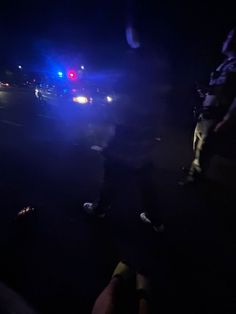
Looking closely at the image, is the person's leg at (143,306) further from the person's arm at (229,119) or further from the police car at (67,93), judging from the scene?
the police car at (67,93)

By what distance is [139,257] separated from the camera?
3092 millimetres

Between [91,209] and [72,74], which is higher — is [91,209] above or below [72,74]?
below

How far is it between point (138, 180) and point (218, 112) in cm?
201

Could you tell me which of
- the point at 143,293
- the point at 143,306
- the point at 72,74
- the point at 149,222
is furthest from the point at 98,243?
the point at 72,74

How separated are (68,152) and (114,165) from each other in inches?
141

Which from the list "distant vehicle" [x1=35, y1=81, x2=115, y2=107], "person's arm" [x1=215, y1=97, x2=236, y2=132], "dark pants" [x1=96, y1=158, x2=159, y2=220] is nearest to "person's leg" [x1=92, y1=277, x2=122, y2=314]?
"dark pants" [x1=96, y1=158, x2=159, y2=220]

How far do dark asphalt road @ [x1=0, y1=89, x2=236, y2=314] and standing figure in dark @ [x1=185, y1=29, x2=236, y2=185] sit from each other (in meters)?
0.62

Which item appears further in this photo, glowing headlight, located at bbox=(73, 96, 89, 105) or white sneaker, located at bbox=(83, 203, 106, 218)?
glowing headlight, located at bbox=(73, 96, 89, 105)

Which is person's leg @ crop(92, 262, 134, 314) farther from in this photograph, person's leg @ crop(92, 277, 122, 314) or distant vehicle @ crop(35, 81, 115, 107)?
distant vehicle @ crop(35, 81, 115, 107)

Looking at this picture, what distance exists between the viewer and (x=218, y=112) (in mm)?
4508

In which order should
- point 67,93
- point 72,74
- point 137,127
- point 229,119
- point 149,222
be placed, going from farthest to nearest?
1. point 72,74
2. point 67,93
3. point 229,119
4. point 149,222
5. point 137,127

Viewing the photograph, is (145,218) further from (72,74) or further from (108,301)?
(72,74)

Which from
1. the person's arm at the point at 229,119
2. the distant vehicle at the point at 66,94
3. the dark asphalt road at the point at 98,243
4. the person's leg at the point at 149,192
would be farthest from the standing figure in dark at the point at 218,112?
the distant vehicle at the point at 66,94

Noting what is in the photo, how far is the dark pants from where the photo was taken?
330cm
